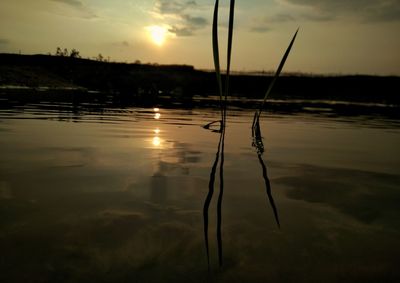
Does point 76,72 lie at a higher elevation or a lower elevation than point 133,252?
higher

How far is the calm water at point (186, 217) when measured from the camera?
1.12m

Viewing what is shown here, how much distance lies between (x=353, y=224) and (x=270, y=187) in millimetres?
613

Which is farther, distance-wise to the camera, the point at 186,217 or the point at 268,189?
the point at 268,189

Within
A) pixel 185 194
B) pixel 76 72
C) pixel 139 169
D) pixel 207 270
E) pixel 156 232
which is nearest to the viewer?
pixel 207 270

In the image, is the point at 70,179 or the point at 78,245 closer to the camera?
the point at 78,245

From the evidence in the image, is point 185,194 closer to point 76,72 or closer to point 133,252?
point 133,252

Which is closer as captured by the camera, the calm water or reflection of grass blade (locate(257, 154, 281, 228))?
the calm water

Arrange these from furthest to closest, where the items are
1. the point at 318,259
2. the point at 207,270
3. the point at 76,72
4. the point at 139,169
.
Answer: the point at 76,72 → the point at 139,169 → the point at 318,259 → the point at 207,270

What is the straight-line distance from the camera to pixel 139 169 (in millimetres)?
2408

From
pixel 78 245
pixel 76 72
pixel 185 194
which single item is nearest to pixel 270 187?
→ pixel 185 194

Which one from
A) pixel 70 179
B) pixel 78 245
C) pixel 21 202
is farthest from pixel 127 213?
pixel 70 179

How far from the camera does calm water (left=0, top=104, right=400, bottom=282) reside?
3.68 feet

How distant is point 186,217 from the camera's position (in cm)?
156

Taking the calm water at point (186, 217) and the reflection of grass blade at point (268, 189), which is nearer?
the calm water at point (186, 217)
